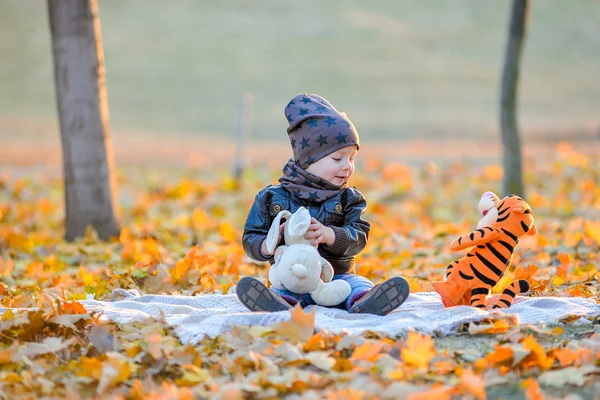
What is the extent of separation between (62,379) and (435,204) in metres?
6.80

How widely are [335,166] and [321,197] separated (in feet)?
0.57

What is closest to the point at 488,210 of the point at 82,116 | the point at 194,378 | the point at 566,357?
the point at 566,357

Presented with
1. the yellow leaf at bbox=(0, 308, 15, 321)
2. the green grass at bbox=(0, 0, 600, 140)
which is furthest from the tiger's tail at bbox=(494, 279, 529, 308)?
the green grass at bbox=(0, 0, 600, 140)

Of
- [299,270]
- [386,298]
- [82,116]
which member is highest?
[82,116]

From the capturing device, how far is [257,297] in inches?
133

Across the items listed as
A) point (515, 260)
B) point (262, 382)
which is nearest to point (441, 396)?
point (262, 382)

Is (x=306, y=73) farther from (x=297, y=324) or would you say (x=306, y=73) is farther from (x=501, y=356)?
(x=501, y=356)

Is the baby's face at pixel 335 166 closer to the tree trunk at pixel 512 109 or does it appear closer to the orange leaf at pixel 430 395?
the orange leaf at pixel 430 395

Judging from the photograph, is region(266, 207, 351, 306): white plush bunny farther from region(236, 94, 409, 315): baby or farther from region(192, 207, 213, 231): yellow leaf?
region(192, 207, 213, 231): yellow leaf

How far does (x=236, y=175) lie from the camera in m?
10.6

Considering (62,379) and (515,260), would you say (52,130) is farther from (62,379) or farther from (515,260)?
(62,379)

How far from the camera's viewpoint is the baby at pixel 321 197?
3.58 m

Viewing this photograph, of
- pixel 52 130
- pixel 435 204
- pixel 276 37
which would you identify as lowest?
pixel 435 204

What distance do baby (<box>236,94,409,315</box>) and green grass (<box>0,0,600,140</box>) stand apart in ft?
49.8
